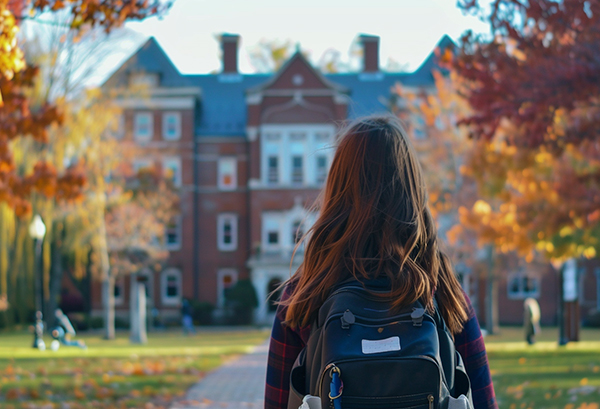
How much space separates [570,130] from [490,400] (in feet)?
24.3

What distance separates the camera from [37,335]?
19672 mm

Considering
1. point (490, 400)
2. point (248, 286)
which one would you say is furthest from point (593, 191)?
point (248, 286)

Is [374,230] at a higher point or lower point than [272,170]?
lower

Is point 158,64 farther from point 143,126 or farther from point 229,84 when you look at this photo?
point 229,84

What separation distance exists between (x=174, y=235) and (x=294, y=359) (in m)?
39.7

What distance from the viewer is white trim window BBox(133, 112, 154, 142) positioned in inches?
1609

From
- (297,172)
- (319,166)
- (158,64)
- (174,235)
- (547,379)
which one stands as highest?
(158,64)

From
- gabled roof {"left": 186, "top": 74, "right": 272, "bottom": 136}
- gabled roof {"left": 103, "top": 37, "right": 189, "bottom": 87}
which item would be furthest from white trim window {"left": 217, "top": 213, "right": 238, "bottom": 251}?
gabled roof {"left": 103, "top": 37, "right": 189, "bottom": 87}

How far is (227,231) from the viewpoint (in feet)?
136

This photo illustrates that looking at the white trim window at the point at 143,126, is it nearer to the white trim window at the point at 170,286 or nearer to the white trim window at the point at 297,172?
the white trim window at the point at 170,286

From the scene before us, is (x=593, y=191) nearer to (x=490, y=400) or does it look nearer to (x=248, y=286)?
(x=490, y=400)

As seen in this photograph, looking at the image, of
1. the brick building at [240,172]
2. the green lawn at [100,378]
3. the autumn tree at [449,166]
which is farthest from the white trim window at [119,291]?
the green lawn at [100,378]

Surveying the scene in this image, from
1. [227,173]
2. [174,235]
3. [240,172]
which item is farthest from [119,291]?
[240,172]

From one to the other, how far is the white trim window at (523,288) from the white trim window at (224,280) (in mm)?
15183
